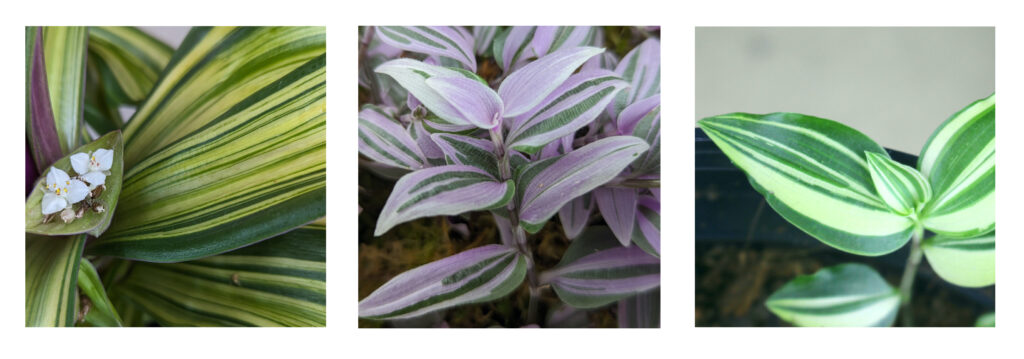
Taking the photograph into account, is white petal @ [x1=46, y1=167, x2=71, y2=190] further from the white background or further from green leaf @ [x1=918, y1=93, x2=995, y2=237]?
green leaf @ [x1=918, y1=93, x2=995, y2=237]

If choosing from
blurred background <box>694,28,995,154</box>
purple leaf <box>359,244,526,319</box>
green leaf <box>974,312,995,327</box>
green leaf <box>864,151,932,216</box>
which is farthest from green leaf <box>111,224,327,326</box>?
green leaf <box>974,312,995,327</box>

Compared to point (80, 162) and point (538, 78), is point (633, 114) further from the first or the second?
point (80, 162)

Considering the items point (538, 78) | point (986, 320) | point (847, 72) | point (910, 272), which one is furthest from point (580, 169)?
point (986, 320)

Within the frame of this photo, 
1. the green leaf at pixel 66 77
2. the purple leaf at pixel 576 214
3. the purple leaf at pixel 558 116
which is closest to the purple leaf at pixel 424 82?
the purple leaf at pixel 558 116

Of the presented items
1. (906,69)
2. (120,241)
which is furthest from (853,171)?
(120,241)

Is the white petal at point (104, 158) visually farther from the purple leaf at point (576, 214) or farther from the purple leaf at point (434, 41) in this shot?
the purple leaf at point (576, 214)
